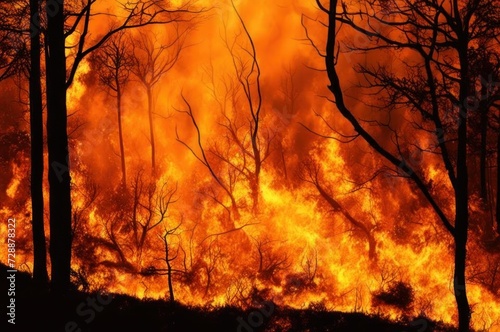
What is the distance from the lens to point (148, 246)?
22328 millimetres

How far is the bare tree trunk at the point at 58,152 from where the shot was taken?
7781 millimetres

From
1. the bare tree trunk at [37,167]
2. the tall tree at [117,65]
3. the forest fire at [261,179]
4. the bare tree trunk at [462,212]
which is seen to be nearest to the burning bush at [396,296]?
the forest fire at [261,179]

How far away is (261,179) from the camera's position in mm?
25562

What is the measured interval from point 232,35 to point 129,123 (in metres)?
8.19

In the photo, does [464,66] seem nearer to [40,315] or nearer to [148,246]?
[40,315]

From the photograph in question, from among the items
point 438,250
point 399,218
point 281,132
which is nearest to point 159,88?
point 281,132

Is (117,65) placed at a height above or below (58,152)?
above

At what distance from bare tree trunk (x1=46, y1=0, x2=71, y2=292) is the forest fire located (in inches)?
147

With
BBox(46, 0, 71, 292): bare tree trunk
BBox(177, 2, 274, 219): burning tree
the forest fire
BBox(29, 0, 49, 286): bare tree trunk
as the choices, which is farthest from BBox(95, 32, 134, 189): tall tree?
BBox(46, 0, 71, 292): bare tree trunk

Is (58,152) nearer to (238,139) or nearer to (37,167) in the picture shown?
(37,167)

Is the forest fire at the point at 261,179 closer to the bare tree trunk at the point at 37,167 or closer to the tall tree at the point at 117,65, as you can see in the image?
the tall tree at the point at 117,65

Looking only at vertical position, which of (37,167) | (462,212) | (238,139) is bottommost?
(462,212)

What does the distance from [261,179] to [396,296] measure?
30.9ft

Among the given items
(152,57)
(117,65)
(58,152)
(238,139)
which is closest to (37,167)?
(58,152)
